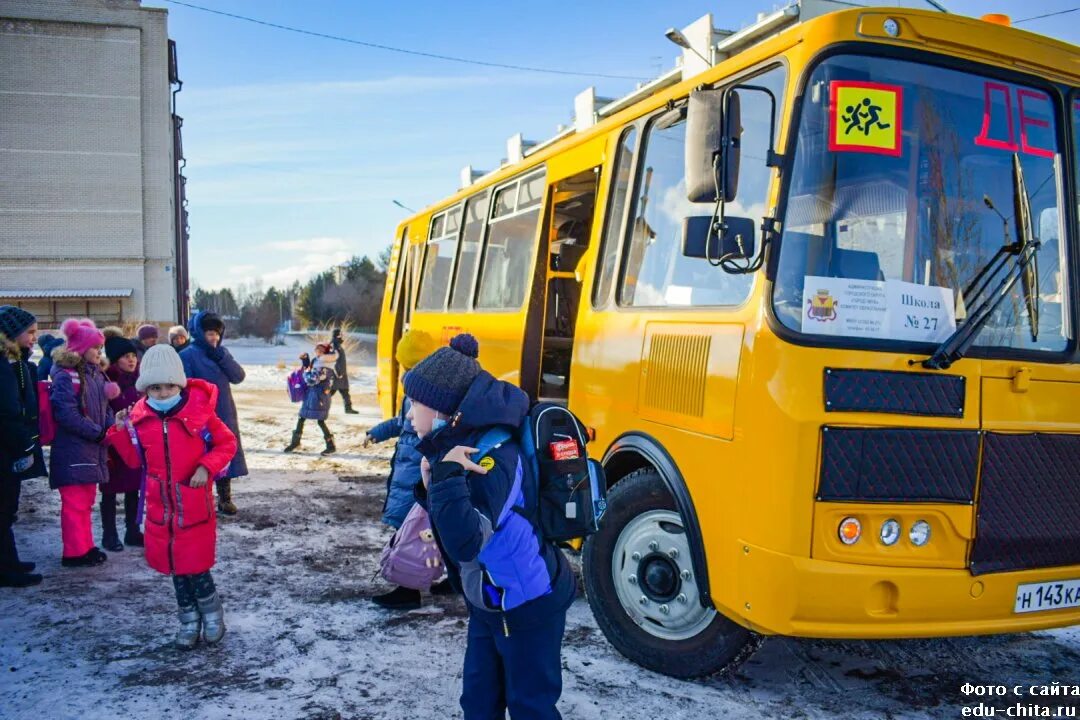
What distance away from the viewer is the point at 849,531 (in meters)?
3.29

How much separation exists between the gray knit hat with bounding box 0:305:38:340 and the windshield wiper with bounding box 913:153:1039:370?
5313 mm

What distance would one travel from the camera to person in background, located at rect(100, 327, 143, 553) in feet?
19.9

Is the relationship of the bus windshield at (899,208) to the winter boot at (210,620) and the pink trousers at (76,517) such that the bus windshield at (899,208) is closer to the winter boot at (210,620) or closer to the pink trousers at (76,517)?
the winter boot at (210,620)

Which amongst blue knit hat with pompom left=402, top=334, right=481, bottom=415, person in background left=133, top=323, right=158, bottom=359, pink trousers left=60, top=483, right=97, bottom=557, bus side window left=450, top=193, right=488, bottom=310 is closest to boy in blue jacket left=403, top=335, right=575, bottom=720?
blue knit hat with pompom left=402, top=334, right=481, bottom=415

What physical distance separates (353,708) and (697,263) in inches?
101

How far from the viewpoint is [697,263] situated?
406 centimetres

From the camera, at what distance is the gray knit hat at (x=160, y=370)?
4.18 metres

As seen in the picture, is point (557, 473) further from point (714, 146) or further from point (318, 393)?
point (318, 393)

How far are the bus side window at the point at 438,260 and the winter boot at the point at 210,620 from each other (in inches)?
170

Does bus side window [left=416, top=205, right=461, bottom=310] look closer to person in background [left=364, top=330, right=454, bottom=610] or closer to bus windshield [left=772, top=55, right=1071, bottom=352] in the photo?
person in background [left=364, top=330, right=454, bottom=610]

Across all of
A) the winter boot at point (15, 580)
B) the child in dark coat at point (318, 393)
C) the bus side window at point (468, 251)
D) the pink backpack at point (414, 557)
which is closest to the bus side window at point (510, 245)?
the bus side window at point (468, 251)

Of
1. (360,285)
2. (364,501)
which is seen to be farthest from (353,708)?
(360,285)

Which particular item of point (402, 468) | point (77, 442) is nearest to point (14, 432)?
point (77, 442)

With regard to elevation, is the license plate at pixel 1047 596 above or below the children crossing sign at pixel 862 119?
below
